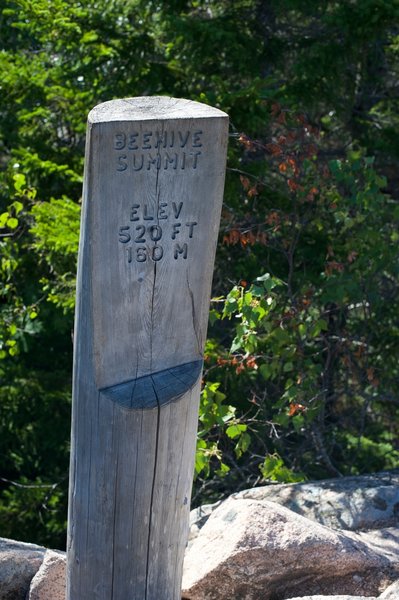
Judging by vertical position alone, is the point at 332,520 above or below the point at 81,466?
below

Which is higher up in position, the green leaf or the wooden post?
the wooden post

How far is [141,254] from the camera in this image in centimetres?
321

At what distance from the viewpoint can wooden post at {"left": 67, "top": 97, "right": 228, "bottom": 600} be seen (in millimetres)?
3154

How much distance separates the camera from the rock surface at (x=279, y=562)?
13.7 feet

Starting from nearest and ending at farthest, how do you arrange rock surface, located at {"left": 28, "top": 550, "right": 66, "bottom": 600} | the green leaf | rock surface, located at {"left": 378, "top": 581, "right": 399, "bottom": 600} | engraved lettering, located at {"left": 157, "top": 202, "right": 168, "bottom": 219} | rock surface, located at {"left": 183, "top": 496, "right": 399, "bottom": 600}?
engraved lettering, located at {"left": 157, "top": 202, "right": 168, "bottom": 219} → rock surface, located at {"left": 378, "top": 581, "right": 399, "bottom": 600} → rock surface, located at {"left": 28, "top": 550, "right": 66, "bottom": 600} → rock surface, located at {"left": 183, "top": 496, "right": 399, "bottom": 600} → the green leaf

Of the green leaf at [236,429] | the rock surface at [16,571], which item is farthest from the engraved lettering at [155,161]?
the green leaf at [236,429]

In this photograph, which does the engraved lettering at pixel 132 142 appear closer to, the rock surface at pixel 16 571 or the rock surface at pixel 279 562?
the rock surface at pixel 279 562

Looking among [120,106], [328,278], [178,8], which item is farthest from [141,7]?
[120,106]

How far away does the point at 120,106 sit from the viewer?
3.26m

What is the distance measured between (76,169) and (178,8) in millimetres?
1435

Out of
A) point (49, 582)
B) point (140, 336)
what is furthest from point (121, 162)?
point (49, 582)

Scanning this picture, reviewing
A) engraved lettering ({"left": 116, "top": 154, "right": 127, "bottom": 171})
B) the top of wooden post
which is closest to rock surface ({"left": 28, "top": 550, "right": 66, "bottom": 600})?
engraved lettering ({"left": 116, "top": 154, "right": 127, "bottom": 171})

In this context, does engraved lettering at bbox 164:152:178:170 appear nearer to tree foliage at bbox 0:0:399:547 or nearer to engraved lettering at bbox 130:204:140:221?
engraved lettering at bbox 130:204:140:221

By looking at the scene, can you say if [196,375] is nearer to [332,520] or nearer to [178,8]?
[332,520]
